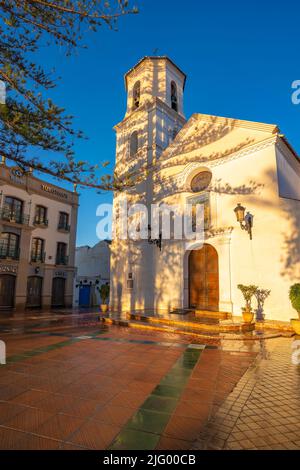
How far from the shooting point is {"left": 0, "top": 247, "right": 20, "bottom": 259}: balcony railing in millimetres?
19041

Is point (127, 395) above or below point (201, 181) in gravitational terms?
below

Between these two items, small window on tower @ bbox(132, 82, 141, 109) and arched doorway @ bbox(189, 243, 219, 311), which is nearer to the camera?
arched doorway @ bbox(189, 243, 219, 311)

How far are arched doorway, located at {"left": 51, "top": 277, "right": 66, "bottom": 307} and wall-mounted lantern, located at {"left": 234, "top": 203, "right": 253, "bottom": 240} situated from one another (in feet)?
58.4

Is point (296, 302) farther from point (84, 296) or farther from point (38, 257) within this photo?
point (84, 296)

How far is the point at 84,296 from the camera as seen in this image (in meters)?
25.5

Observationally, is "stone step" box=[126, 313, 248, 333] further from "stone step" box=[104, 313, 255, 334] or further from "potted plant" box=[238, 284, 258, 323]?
"potted plant" box=[238, 284, 258, 323]

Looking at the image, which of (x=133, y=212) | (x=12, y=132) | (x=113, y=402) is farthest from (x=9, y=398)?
(x=133, y=212)

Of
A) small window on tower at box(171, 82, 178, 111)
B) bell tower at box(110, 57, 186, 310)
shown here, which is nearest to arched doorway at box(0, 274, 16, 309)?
bell tower at box(110, 57, 186, 310)

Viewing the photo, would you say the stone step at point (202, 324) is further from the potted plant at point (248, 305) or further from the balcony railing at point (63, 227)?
the balcony railing at point (63, 227)

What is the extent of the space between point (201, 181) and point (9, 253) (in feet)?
51.0

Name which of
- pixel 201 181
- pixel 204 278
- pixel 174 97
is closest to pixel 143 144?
pixel 174 97

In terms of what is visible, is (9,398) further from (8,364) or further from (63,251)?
(63,251)

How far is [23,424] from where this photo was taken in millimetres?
2783
